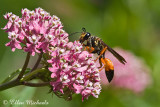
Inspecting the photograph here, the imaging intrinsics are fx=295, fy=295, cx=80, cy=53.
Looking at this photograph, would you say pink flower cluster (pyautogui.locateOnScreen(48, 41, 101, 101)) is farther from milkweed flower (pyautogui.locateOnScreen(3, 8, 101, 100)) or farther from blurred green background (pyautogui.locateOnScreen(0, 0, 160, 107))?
blurred green background (pyautogui.locateOnScreen(0, 0, 160, 107))

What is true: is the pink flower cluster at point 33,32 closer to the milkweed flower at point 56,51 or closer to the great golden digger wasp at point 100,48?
the milkweed flower at point 56,51

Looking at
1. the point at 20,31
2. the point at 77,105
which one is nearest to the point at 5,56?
the point at 77,105

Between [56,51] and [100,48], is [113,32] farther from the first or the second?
[56,51]

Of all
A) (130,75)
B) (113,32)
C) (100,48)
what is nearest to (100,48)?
(100,48)

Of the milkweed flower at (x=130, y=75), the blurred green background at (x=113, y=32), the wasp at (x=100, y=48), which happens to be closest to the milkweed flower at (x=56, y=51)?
the wasp at (x=100, y=48)

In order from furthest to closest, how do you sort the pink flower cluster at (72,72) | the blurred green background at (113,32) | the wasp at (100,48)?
the blurred green background at (113,32) → the wasp at (100,48) → the pink flower cluster at (72,72)
